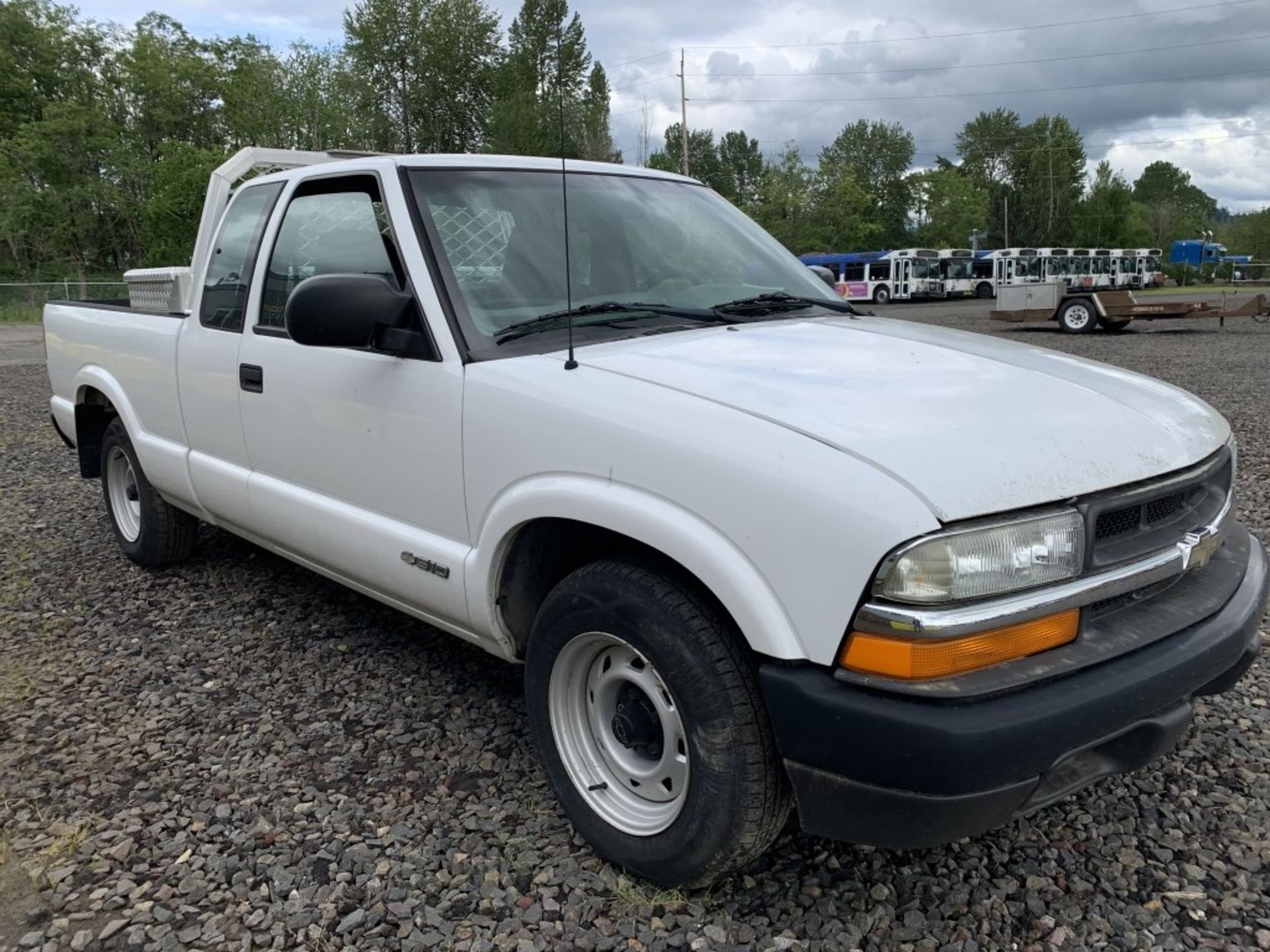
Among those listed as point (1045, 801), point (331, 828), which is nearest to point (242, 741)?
point (331, 828)

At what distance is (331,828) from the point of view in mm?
2738

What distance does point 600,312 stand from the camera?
294cm

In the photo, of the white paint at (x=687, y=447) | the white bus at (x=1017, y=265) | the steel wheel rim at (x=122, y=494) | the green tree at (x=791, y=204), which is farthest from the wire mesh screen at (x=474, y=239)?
the green tree at (x=791, y=204)

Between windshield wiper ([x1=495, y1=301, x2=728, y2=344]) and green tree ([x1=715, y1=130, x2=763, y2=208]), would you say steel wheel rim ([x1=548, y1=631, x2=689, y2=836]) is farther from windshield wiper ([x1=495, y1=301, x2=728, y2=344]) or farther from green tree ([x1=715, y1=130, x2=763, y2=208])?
green tree ([x1=715, y1=130, x2=763, y2=208])

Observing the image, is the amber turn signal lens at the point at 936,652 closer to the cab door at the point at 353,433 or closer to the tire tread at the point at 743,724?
the tire tread at the point at 743,724

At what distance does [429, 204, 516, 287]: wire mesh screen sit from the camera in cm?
292

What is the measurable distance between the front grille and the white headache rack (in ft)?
12.5

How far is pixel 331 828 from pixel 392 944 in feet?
1.81

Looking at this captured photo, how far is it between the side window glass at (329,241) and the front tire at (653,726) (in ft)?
4.36

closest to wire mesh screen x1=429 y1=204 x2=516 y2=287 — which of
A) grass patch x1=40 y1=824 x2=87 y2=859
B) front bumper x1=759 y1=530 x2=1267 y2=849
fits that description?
front bumper x1=759 y1=530 x2=1267 y2=849

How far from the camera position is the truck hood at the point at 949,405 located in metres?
1.95

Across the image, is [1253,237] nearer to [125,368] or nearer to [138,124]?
[138,124]

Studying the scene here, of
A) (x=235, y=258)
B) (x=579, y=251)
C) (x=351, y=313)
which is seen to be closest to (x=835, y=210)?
(x=235, y=258)

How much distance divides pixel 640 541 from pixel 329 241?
1934mm
